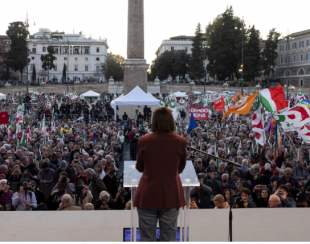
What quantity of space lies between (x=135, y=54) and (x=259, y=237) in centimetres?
2405

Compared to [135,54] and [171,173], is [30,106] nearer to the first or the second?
[135,54]

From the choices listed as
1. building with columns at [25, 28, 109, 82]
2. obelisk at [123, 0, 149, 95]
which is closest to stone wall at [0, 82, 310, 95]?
building with columns at [25, 28, 109, 82]

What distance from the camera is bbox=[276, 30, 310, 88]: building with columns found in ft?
238

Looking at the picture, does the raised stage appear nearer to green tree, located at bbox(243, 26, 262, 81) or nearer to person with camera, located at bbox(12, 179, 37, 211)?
person with camera, located at bbox(12, 179, 37, 211)

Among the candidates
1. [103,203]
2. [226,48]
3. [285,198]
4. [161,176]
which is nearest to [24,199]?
[103,203]

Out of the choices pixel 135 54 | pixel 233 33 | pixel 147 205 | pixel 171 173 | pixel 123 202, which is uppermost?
pixel 233 33

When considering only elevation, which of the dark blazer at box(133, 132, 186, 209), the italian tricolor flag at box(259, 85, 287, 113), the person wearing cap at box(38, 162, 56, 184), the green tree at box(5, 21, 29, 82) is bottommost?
the person wearing cap at box(38, 162, 56, 184)

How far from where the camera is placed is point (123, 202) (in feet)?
23.5

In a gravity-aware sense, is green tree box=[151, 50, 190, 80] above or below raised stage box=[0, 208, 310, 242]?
above

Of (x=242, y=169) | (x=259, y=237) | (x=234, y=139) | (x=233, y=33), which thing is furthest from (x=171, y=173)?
(x=233, y=33)

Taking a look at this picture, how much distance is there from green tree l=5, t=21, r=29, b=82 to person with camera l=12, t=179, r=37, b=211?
240ft

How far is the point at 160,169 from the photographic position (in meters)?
3.80

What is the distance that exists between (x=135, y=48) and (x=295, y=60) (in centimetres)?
5348

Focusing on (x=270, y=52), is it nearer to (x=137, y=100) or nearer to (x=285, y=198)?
(x=137, y=100)
